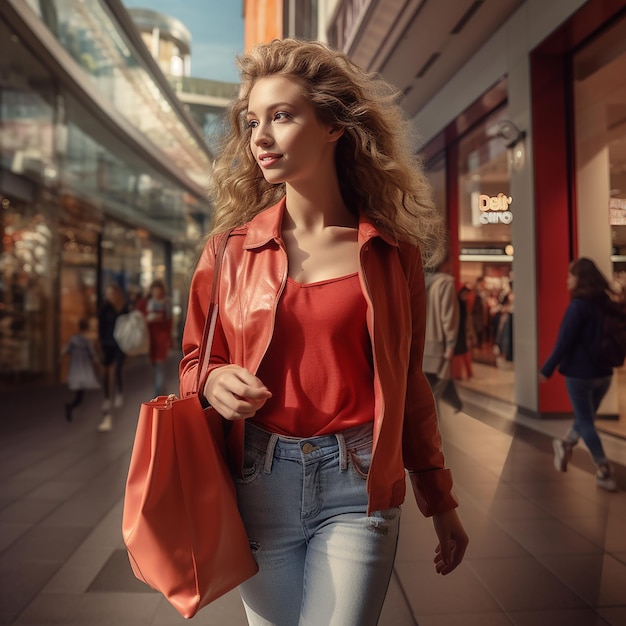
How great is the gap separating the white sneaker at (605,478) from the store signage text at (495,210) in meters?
1.47

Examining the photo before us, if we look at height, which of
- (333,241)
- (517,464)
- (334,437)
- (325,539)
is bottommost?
(517,464)

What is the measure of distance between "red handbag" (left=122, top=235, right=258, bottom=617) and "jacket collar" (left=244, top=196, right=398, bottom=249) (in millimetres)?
381

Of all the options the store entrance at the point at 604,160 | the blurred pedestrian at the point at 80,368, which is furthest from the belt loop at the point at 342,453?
the blurred pedestrian at the point at 80,368

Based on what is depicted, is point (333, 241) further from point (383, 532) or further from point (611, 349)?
point (611, 349)

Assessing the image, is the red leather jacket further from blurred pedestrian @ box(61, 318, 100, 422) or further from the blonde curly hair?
blurred pedestrian @ box(61, 318, 100, 422)

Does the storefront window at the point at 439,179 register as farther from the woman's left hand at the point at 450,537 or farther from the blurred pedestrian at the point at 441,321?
the woman's left hand at the point at 450,537

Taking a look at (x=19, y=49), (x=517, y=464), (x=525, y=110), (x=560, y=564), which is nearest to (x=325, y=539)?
(x=560, y=564)

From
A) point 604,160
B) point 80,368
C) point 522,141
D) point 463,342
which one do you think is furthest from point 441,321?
point 80,368

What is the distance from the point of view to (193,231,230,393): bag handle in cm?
132

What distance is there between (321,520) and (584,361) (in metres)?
2.72

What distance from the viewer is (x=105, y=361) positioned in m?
7.78

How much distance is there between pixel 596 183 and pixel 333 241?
3075mm

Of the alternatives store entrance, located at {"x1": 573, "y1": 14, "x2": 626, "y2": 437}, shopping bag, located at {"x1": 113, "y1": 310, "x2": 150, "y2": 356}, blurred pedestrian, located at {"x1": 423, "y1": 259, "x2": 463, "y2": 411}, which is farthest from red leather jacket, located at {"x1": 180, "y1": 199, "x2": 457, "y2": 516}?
shopping bag, located at {"x1": 113, "y1": 310, "x2": 150, "y2": 356}

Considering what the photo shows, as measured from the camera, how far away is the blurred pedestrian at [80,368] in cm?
728
